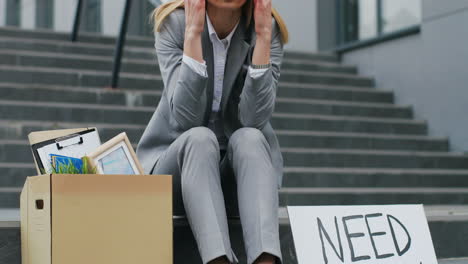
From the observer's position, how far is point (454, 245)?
298 cm

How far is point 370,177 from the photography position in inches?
196

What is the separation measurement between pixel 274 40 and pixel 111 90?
2.86m

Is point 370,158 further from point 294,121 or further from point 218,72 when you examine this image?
point 218,72

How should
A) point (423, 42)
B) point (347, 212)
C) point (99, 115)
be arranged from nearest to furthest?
point (347, 212), point (99, 115), point (423, 42)

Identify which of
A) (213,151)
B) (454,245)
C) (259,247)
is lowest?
(454,245)

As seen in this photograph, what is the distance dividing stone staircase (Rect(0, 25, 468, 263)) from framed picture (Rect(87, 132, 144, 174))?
1.84 m

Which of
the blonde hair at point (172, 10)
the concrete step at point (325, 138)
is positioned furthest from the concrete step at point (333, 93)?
the blonde hair at point (172, 10)

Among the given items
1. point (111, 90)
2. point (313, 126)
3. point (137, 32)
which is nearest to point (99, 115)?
point (111, 90)

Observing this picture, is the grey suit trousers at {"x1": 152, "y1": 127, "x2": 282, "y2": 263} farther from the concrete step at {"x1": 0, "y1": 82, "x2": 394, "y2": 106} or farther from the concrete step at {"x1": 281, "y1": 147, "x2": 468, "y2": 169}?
the concrete step at {"x1": 0, "y1": 82, "x2": 394, "y2": 106}

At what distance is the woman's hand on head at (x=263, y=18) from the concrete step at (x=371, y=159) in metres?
2.57

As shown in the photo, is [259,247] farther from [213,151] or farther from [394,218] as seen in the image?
[394,218]

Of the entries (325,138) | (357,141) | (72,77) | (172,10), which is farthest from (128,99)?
(172,10)

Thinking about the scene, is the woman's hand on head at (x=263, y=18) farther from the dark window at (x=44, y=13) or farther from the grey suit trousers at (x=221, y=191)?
the dark window at (x=44, y=13)

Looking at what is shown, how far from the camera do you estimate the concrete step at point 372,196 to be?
14.1ft
